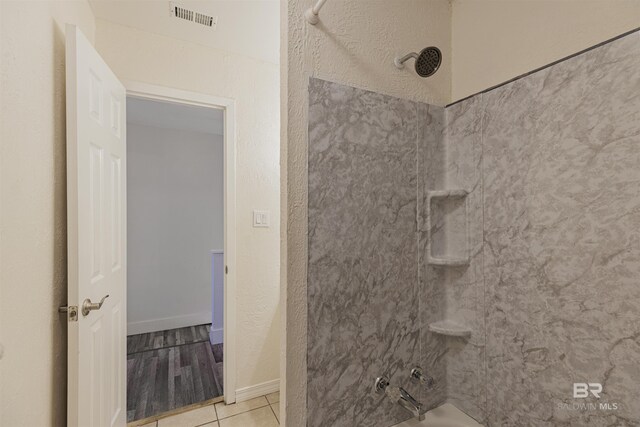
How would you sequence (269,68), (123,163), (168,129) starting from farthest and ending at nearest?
(168,129) → (269,68) → (123,163)

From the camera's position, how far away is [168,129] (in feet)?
11.3

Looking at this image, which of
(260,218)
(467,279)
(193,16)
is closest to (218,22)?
(193,16)

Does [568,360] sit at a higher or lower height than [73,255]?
lower

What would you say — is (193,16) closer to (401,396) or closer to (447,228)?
(447,228)

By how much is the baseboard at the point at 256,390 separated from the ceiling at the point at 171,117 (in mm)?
2377

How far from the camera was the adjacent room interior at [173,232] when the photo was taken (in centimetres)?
305

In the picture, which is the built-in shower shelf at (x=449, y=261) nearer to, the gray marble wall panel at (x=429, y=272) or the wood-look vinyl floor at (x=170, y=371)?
the gray marble wall panel at (x=429, y=272)

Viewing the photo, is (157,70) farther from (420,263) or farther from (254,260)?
(420,263)

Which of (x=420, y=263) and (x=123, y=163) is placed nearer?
(x=420, y=263)

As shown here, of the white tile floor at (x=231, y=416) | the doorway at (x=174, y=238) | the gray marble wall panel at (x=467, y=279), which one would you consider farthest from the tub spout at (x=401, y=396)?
the doorway at (x=174, y=238)

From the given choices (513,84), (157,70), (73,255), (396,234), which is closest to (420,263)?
(396,234)

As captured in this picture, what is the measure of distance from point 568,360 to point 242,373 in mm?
1842

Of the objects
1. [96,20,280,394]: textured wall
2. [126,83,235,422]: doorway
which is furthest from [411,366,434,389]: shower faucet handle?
[126,83,235,422]: doorway

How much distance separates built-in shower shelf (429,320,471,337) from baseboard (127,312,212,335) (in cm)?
310
